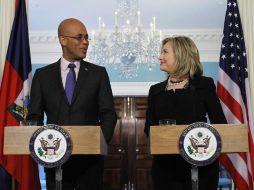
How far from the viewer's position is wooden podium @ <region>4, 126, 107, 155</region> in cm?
175

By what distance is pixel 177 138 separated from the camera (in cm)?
179

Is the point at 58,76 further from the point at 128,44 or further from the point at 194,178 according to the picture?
the point at 128,44

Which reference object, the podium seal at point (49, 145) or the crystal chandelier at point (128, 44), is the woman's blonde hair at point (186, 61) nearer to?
the podium seal at point (49, 145)

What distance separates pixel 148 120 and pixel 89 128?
0.62 m

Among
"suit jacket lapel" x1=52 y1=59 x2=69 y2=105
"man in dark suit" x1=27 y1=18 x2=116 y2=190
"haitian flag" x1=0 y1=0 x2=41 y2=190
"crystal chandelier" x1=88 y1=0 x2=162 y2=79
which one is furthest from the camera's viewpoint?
"crystal chandelier" x1=88 y1=0 x2=162 y2=79

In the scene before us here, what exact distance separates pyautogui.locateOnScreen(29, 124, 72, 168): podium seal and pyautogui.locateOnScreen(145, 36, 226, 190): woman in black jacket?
595 millimetres

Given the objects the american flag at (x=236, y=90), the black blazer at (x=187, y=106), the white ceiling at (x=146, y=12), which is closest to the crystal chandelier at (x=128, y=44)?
the white ceiling at (x=146, y=12)

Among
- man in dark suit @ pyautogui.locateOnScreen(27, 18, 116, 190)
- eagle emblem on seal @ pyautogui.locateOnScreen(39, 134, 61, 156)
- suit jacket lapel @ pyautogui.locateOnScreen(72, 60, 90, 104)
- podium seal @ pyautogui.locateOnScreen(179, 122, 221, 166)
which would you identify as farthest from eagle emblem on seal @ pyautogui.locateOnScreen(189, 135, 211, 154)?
suit jacket lapel @ pyautogui.locateOnScreen(72, 60, 90, 104)

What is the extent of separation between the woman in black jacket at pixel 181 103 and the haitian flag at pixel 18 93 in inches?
52.2

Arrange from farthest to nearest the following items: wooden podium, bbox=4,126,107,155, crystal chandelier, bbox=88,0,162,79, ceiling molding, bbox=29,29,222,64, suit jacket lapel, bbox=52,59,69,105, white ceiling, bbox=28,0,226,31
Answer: ceiling molding, bbox=29,29,222,64 → white ceiling, bbox=28,0,226,31 → crystal chandelier, bbox=88,0,162,79 → suit jacket lapel, bbox=52,59,69,105 → wooden podium, bbox=4,126,107,155

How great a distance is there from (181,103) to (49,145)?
762 mm

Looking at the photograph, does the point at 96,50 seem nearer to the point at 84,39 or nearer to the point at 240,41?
the point at 240,41

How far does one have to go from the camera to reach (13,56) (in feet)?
11.0

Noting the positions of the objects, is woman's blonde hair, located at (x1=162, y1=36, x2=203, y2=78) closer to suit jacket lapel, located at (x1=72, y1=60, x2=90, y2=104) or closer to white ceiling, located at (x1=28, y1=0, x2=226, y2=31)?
suit jacket lapel, located at (x1=72, y1=60, x2=90, y2=104)
